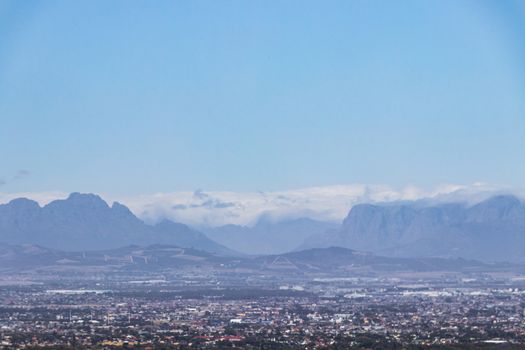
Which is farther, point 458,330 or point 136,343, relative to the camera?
point 458,330

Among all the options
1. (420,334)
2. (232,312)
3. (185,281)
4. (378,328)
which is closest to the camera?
(420,334)

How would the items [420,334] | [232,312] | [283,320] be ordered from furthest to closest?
[232,312] → [283,320] → [420,334]

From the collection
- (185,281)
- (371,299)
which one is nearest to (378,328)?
(371,299)

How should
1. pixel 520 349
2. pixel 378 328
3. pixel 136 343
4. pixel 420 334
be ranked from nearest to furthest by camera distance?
pixel 520 349
pixel 136 343
pixel 420 334
pixel 378 328

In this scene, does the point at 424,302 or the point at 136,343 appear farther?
the point at 424,302

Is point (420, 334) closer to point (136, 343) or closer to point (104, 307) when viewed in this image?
point (136, 343)

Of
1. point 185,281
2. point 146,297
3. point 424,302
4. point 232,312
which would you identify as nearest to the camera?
point 232,312

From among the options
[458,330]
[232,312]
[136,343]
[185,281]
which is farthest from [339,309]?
[185,281]

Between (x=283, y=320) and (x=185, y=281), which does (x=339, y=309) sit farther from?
(x=185, y=281)
